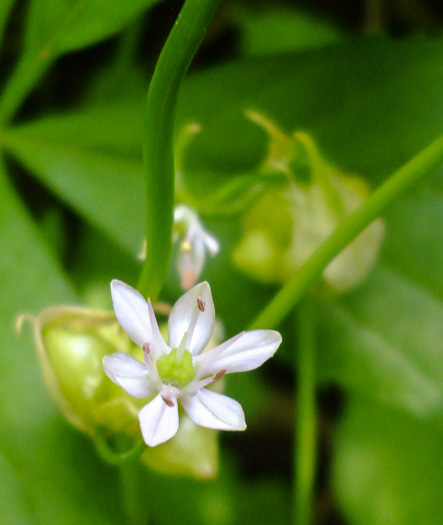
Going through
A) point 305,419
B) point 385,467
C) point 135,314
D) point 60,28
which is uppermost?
point 60,28

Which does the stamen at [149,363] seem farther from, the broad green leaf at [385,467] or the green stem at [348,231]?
the broad green leaf at [385,467]

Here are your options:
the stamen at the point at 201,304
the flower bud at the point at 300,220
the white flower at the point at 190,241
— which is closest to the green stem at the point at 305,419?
the flower bud at the point at 300,220

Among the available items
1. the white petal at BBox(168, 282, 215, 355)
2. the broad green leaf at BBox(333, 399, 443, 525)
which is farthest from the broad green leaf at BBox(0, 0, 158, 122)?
the broad green leaf at BBox(333, 399, 443, 525)

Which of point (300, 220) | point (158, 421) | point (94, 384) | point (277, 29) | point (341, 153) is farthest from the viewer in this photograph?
point (277, 29)

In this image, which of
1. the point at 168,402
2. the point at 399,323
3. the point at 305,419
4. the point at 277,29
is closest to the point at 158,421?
the point at 168,402

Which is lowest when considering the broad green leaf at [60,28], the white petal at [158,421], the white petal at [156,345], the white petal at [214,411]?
the white petal at [214,411]

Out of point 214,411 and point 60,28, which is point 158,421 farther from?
point 60,28
